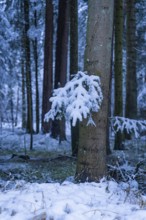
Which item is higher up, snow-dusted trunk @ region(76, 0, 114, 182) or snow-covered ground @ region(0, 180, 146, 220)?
snow-dusted trunk @ region(76, 0, 114, 182)

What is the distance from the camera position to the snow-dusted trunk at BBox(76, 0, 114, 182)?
16.8 ft

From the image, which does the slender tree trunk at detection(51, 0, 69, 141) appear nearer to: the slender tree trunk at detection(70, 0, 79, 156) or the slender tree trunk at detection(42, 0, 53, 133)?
the slender tree trunk at detection(42, 0, 53, 133)

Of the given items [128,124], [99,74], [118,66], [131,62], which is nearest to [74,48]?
[118,66]

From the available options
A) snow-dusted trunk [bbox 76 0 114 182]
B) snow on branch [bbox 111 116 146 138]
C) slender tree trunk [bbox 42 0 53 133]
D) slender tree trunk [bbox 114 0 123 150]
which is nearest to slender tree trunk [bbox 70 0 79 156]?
slender tree trunk [bbox 114 0 123 150]

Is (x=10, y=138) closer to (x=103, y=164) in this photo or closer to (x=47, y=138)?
(x=47, y=138)

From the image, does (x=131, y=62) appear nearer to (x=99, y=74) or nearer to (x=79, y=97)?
(x=99, y=74)

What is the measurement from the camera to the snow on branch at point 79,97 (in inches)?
179

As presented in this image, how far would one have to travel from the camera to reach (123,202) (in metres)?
4.01

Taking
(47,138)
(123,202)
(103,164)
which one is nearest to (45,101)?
(47,138)

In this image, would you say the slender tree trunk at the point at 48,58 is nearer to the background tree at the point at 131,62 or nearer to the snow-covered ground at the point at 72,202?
the background tree at the point at 131,62

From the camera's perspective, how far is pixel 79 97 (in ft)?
15.1

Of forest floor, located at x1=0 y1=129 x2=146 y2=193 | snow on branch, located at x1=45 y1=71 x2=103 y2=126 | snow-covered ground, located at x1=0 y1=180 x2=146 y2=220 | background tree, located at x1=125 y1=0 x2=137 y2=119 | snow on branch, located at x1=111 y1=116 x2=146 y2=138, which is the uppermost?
background tree, located at x1=125 y1=0 x2=137 y2=119

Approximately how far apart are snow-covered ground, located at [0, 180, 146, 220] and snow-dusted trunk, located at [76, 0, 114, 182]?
50 centimetres

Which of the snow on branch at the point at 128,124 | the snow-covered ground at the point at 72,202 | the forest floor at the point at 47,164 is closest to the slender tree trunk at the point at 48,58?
the forest floor at the point at 47,164
